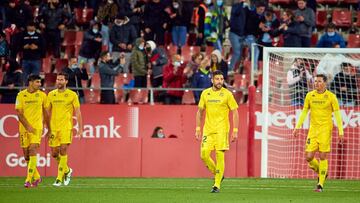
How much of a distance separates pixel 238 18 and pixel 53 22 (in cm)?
535

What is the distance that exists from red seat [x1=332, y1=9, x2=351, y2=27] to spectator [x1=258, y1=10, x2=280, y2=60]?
3246mm

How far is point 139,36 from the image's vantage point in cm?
2823

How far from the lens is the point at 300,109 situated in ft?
80.9

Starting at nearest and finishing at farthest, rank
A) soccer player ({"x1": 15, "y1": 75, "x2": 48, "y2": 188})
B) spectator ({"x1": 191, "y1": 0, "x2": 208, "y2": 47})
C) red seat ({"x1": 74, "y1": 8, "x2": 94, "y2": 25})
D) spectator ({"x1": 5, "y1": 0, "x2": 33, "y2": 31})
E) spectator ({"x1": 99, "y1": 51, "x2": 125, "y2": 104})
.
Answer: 1. soccer player ({"x1": 15, "y1": 75, "x2": 48, "y2": 188})
2. spectator ({"x1": 99, "y1": 51, "x2": 125, "y2": 104})
3. spectator ({"x1": 5, "y1": 0, "x2": 33, "y2": 31})
4. spectator ({"x1": 191, "y1": 0, "x2": 208, "y2": 47})
5. red seat ({"x1": 74, "y1": 8, "x2": 94, "y2": 25})

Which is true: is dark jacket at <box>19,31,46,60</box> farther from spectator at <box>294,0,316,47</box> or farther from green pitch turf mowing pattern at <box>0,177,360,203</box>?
spectator at <box>294,0,316,47</box>

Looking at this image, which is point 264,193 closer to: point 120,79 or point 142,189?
point 142,189

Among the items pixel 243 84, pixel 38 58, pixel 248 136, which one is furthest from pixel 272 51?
pixel 38 58

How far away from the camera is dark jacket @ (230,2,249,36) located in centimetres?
2798

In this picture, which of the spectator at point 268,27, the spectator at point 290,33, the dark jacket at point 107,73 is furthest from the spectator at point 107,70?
the spectator at point 290,33

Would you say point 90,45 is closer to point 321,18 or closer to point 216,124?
point 321,18

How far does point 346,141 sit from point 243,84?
166 inches

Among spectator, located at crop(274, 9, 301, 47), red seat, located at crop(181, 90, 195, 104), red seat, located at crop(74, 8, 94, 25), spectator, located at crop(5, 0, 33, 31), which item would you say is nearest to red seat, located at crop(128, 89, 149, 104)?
red seat, located at crop(181, 90, 195, 104)

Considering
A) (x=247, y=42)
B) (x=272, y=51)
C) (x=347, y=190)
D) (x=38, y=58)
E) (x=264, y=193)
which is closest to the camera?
(x=264, y=193)

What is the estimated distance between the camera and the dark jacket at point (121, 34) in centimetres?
2756
